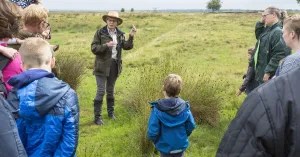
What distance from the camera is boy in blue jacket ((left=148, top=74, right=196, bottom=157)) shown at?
348cm

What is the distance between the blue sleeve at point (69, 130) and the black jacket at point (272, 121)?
1.52 meters

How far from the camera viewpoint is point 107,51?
555 cm

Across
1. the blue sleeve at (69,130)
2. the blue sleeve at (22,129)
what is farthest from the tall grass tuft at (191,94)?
the blue sleeve at (22,129)

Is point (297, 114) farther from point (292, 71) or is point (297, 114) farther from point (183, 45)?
point (183, 45)

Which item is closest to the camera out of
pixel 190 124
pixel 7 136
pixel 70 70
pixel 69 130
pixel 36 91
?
pixel 7 136

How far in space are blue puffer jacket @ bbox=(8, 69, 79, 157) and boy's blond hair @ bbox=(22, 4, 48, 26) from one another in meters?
0.92

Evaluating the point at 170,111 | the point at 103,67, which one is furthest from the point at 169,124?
the point at 103,67

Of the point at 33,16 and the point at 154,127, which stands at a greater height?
the point at 33,16

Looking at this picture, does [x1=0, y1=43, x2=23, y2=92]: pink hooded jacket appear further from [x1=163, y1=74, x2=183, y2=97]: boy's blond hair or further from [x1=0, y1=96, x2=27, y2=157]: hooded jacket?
[x1=163, y1=74, x2=183, y2=97]: boy's blond hair

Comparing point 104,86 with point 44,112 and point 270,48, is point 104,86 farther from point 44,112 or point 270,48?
point 44,112

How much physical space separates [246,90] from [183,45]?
1236 centimetres

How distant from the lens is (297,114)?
120 centimetres

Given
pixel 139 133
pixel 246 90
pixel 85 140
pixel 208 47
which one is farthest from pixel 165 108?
pixel 208 47

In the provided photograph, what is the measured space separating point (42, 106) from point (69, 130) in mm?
285
